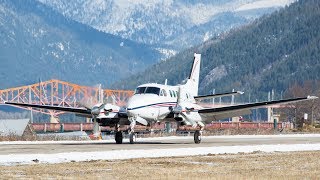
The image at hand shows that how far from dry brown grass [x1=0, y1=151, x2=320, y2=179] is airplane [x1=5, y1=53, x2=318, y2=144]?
17.0 meters

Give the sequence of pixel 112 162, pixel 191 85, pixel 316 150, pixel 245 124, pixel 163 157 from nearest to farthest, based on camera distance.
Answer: pixel 112 162, pixel 163 157, pixel 316 150, pixel 191 85, pixel 245 124

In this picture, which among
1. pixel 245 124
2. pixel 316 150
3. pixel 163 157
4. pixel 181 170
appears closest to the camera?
pixel 181 170

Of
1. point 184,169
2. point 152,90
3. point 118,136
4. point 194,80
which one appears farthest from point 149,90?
point 184,169

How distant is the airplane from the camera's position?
58.2 metres

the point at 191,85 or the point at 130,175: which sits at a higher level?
the point at 191,85

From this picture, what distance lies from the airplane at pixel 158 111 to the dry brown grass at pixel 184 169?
17.0m

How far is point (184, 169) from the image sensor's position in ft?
115

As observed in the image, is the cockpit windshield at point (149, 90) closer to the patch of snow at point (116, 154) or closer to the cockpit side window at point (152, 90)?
the cockpit side window at point (152, 90)

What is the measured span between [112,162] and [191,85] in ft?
105

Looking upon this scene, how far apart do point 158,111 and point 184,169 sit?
80.4 ft

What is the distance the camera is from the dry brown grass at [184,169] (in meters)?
32.0

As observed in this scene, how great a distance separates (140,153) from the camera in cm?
4388

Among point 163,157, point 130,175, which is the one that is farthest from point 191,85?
point 130,175

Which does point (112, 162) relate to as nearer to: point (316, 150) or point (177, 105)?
point (316, 150)
